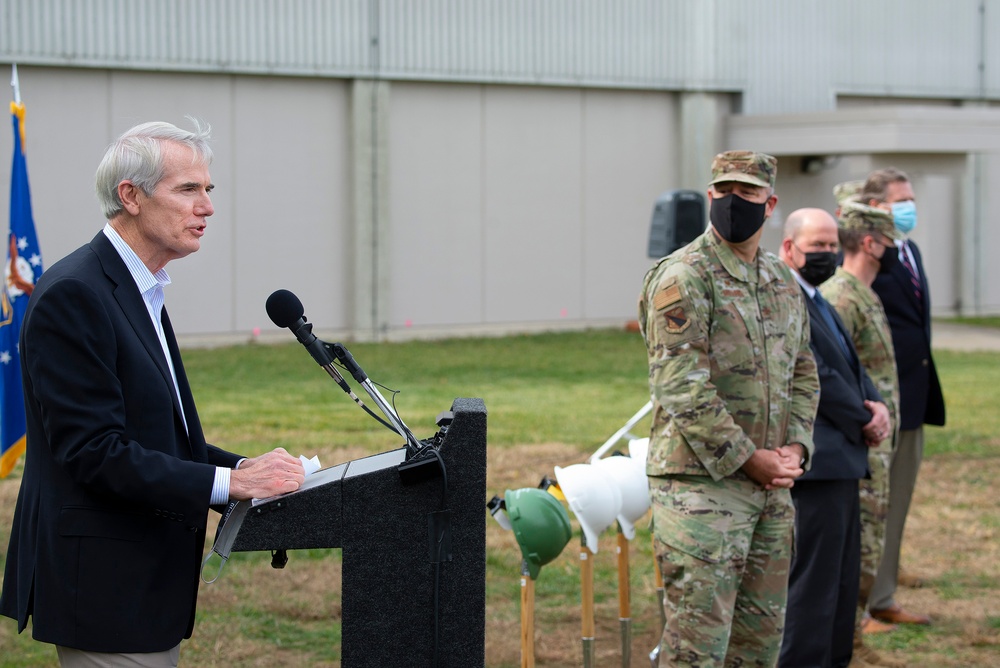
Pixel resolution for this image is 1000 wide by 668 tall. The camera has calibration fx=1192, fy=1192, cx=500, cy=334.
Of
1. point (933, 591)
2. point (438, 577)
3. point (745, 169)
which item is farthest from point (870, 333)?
point (438, 577)

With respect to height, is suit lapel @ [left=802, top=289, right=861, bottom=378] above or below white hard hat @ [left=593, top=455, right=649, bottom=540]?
above

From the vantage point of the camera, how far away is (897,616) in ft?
20.7

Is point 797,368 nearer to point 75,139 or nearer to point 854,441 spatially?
point 854,441

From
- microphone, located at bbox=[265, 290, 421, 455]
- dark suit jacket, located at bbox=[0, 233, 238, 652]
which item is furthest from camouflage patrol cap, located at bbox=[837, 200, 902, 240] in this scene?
dark suit jacket, located at bbox=[0, 233, 238, 652]

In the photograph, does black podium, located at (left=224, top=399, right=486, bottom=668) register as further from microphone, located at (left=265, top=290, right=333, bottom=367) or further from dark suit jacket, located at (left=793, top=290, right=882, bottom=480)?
dark suit jacket, located at (left=793, top=290, right=882, bottom=480)

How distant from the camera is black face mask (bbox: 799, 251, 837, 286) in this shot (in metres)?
5.48

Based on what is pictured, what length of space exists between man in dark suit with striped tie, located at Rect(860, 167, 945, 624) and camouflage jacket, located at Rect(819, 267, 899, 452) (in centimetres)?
62

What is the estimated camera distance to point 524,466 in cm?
992

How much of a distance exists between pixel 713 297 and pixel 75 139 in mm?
16022

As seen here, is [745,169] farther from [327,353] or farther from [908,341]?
[908,341]

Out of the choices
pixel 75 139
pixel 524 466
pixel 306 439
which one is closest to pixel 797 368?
pixel 524 466

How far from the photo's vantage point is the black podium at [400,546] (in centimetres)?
277

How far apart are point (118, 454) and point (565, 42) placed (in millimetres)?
19791

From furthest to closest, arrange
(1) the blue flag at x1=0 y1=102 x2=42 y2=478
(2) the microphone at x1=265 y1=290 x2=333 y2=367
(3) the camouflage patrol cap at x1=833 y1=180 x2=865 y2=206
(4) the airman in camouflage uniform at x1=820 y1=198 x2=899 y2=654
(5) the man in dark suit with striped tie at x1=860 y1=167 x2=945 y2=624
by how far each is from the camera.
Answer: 1. (1) the blue flag at x1=0 y1=102 x2=42 y2=478
2. (3) the camouflage patrol cap at x1=833 y1=180 x2=865 y2=206
3. (5) the man in dark suit with striped tie at x1=860 y1=167 x2=945 y2=624
4. (4) the airman in camouflage uniform at x1=820 y1=198 x2=899 y2=654
5. (2) the microphone at x1=265 y1=290 x2=333 y2=367
